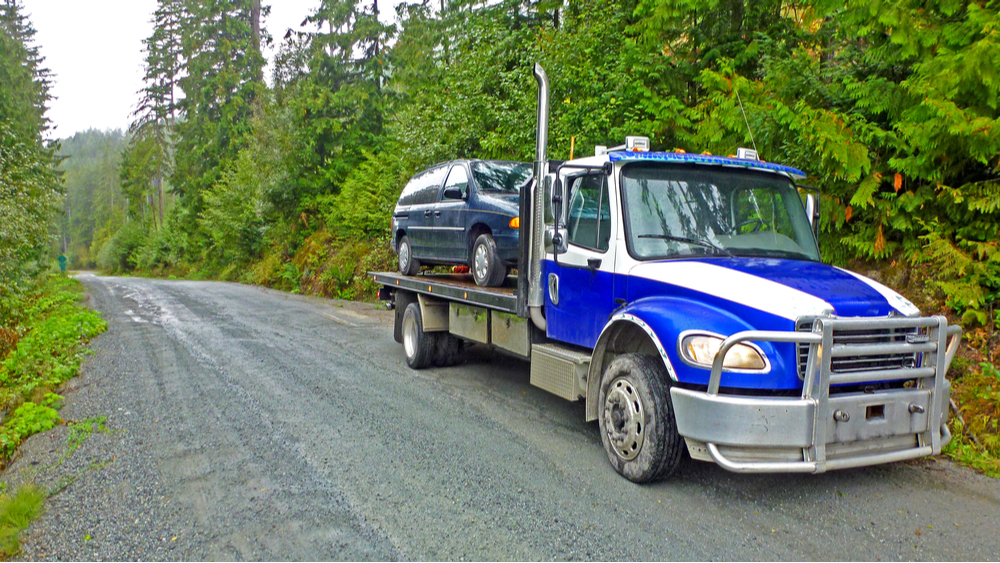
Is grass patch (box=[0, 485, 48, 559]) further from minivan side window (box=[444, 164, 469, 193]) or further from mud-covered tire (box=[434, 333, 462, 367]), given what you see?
minivan side window (box=[444, 164, 469, 193])

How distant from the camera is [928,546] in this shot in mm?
3627

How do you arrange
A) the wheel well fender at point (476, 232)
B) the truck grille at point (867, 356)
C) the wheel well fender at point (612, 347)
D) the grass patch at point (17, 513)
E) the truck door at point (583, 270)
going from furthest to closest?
the wheel well fender at point (476, 232)
the truck door at point (583, 270)
the wheel well fender at point (612, 347)
the truck grille at point (867, 356)
the grass patch at point (17, 513)

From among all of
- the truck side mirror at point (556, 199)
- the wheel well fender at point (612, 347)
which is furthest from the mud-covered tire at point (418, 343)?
the wheel well fender at point (612, 347)

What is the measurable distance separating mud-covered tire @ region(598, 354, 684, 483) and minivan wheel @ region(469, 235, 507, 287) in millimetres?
2903

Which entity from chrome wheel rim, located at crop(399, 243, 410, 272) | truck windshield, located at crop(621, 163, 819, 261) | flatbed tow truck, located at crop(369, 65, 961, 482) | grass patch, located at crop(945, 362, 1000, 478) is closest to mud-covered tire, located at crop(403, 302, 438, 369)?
chrome wheel rim, located at crop(399, 243, 410, 272)

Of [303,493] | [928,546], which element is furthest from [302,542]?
[928,546]

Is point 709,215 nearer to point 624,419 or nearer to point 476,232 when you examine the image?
point 624,419

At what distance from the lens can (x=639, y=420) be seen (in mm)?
4508

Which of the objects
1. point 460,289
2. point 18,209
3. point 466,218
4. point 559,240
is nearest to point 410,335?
point 460,289

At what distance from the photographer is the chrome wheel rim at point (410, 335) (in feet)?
28.7

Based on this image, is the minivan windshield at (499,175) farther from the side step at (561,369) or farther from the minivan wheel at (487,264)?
the side step at (561,369)

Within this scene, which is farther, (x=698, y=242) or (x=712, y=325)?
(x=698, y=242)

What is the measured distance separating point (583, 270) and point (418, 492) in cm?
222

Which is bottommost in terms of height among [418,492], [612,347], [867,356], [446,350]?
[418,492]
